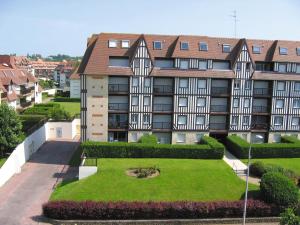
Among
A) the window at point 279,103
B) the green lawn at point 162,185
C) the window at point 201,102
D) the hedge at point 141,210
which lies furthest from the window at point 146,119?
the hedge at point 141,210

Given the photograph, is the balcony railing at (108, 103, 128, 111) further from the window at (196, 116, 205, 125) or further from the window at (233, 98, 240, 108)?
the window at (233, 98, 240, 108)

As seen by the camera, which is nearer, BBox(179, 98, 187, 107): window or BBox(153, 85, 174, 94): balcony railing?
BBox(153, 85, 174, 94): balcony railing

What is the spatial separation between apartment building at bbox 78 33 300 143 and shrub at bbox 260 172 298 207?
18556mm

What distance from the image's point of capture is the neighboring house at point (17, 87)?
70062 mm

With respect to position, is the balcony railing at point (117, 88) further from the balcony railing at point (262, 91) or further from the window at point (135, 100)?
the balcony railing at point (262, 91)

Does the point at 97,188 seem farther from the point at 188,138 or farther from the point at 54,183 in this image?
the point at 188,138

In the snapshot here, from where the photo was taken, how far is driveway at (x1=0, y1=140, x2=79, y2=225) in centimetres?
3256

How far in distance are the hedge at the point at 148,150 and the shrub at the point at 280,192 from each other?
1305 cm

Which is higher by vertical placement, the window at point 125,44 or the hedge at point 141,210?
the window at point 125,44

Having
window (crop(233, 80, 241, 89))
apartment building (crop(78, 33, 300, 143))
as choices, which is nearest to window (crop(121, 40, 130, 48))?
apartment building (crop(78, 33, 300, 143))

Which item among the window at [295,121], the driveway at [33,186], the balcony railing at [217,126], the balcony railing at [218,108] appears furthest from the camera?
the window at [295,121]

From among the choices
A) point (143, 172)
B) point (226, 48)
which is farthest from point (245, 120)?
point (143, 172)

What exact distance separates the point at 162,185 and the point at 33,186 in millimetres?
13591

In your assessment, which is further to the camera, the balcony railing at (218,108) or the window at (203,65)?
the balcony railing at (218,108)
